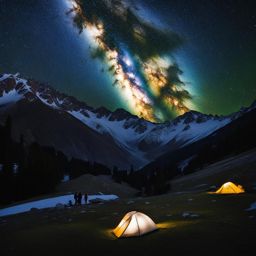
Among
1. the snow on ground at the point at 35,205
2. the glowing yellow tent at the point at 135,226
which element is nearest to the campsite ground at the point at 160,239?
the glowing yellow tent at the point at 135,226

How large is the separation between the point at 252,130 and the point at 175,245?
13043cm

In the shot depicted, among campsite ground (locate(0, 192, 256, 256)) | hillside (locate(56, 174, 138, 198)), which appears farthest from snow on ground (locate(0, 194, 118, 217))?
campsite ground (locate(0, 192, 256, 256))

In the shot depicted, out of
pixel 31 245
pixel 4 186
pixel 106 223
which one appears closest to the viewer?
pixel 31 245

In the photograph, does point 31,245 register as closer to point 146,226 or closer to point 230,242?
point 146,226

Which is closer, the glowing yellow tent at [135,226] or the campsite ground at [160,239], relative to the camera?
the campsite ground at [160,239]

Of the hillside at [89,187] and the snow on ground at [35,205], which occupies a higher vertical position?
the hillside at [89,187]

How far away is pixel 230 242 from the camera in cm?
1633

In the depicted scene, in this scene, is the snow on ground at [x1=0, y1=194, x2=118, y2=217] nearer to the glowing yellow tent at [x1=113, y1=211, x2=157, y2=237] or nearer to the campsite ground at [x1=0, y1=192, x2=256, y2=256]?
the campsite ground at [x1=0, y1=192, x2=256, y2=256]

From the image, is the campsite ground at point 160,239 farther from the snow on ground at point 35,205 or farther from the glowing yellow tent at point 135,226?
the snow on ground at point 35,205

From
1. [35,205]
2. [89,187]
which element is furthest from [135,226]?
[89,187]

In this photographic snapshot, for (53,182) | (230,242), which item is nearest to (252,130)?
(53,182)

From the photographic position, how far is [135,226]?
2088 cm

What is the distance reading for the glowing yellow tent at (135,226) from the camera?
2077 centimetres

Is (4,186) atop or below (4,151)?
below
